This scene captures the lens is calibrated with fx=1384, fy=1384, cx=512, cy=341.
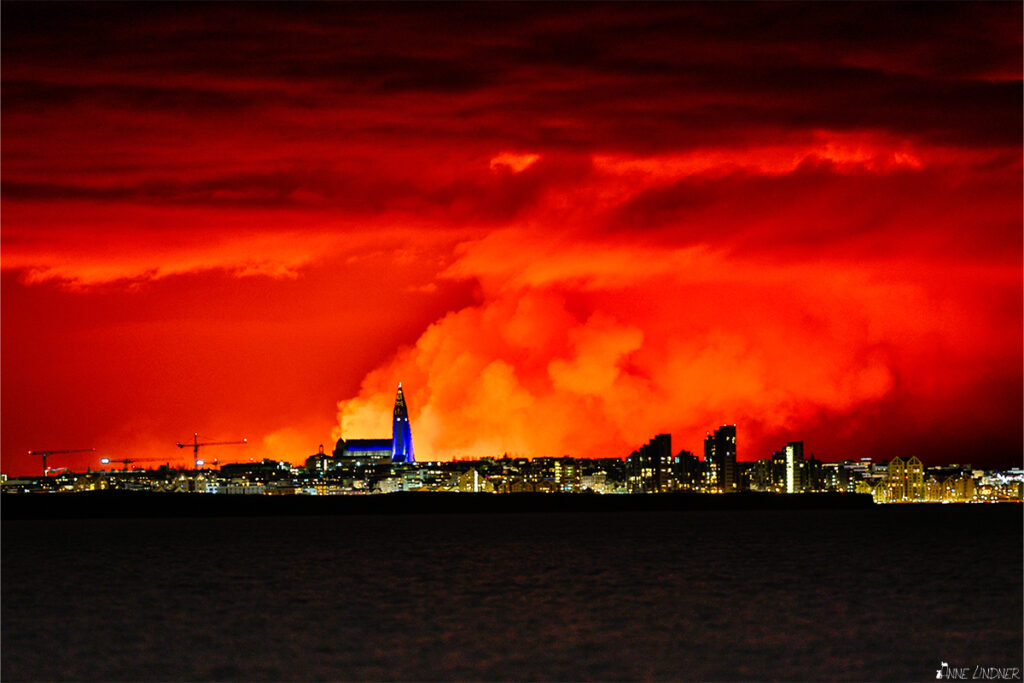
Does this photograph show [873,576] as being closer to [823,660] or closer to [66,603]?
[823,660]

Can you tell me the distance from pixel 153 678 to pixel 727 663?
15.8 metres

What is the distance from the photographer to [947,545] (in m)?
114

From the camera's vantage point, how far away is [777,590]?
62.4 m

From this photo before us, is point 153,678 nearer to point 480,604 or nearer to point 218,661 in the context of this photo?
point 218,661

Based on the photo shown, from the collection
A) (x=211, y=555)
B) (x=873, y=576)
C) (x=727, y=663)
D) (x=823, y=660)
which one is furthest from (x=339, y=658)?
(x=211, y=555)

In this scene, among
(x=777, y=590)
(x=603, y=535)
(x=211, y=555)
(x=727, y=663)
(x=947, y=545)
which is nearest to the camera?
(x=727, y=663)

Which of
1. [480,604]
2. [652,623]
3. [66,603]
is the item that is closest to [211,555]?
[66,603]

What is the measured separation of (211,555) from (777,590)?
50.9 metres

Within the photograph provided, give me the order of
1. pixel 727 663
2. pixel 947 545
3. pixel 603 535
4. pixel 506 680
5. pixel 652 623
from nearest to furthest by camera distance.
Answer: pixel 506 680, pixel 727 663, pixel 652 623, pixel 947 545, pixel 603 535

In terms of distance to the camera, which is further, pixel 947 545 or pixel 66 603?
pixel 947 545

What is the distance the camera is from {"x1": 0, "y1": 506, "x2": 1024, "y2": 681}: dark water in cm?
3888

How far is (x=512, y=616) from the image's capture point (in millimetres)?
51281

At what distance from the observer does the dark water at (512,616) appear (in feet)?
128

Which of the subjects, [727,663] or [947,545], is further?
[947,545]
